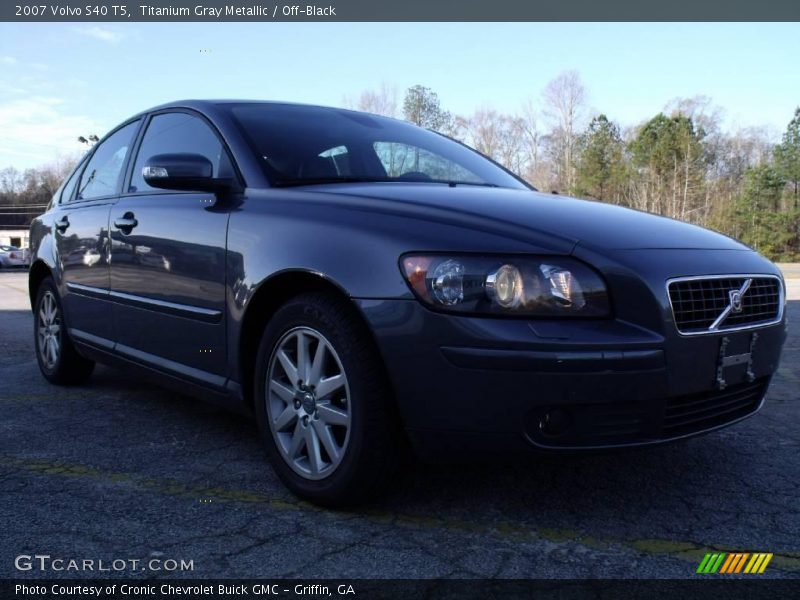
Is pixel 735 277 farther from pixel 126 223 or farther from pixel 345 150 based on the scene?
pixel 126 223

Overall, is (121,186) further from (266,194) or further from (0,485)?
(0,485)

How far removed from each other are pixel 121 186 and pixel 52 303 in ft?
3.96

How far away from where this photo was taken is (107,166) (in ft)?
14.2

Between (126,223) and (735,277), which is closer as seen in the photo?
(735,277)

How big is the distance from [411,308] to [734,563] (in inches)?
45.5

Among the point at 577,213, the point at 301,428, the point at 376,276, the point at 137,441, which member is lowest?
the point at 137,441

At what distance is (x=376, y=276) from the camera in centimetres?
229

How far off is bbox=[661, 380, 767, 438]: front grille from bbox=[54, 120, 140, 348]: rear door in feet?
9.14

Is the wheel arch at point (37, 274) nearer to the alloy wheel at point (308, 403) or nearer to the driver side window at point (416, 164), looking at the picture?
the driver side window at point (416, 164)

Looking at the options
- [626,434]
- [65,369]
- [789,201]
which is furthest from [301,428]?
[789,201]

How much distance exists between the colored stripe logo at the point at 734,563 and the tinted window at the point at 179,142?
2247 millimetres

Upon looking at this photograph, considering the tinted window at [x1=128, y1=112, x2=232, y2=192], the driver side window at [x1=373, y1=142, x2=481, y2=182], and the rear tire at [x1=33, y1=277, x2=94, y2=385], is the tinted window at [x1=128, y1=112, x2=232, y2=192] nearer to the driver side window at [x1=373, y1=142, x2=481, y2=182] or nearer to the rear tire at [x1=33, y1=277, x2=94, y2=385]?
the driver side window at [x1=373, y1=142, x2=481, y2=182]
